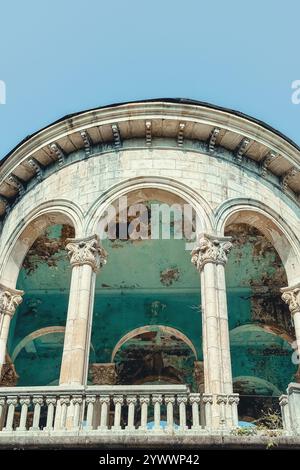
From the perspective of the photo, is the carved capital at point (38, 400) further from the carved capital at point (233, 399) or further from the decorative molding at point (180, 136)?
the decorative molding at point (180, 136)

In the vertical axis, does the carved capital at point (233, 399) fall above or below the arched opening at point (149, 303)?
below

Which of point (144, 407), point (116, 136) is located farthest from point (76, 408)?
point (116, 136)

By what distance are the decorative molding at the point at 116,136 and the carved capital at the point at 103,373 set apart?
6943mm

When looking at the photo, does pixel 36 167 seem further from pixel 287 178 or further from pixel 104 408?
pixel 104 408

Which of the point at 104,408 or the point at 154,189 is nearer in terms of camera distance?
the point at 104,408

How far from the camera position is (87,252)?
522 inches

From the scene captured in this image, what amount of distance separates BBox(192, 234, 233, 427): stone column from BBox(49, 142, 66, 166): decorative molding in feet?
13.4

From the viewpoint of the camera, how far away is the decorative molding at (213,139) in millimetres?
14859

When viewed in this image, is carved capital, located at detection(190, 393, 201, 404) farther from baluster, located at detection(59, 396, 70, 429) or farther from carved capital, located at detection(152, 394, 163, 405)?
baluster, located at detection(59, 396, 70, 429)

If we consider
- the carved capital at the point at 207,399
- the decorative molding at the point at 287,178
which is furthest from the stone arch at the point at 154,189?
the carved capital at the point at 207,399

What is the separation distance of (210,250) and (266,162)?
3200 mm

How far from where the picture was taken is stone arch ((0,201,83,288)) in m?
14.2

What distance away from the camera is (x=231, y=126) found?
14.9 metres

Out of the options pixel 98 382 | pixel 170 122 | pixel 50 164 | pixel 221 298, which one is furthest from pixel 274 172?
pixel 98 382
